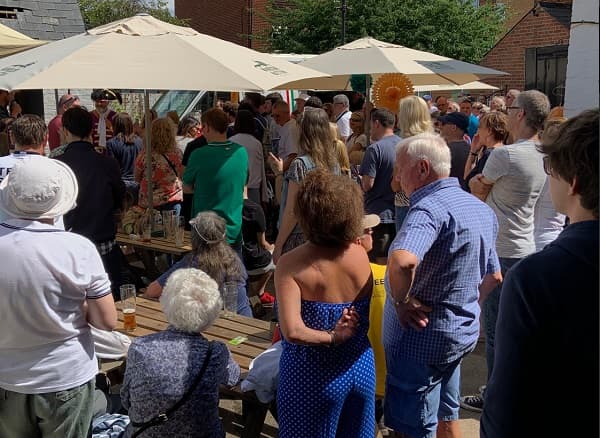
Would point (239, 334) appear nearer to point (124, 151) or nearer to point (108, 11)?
point (124, 151)

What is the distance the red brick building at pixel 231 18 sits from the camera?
24.2 m

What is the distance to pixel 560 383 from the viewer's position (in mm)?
1344

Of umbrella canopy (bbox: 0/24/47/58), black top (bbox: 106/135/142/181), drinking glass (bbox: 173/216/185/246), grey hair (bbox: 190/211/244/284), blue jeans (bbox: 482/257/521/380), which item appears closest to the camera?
blue jeans (bbox: 482/257/521/380)

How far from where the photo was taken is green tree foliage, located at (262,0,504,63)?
19609mm

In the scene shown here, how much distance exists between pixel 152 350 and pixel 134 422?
0.35 meters

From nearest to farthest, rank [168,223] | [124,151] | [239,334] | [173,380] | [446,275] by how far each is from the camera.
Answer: [173,380]
[446,275]
[239,334]
[168,223]
[124,151]

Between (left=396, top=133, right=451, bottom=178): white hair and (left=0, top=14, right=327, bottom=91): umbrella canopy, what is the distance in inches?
70.4

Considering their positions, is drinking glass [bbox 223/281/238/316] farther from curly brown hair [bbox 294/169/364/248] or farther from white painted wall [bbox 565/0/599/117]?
white painted wall [bbox 565/0/599/117]

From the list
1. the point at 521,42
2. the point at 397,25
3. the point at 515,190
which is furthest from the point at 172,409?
the point at 397,25

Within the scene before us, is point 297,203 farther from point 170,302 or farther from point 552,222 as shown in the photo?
point 552,222

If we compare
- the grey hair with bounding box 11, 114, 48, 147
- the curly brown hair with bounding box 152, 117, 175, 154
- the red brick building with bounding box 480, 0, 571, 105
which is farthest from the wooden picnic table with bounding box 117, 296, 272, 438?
the red brick building with bounding box 480, 0, 571, 105

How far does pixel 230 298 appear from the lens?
414 cm

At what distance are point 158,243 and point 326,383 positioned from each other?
11.2 feet

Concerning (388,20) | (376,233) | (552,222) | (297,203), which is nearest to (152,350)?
(297,203)
